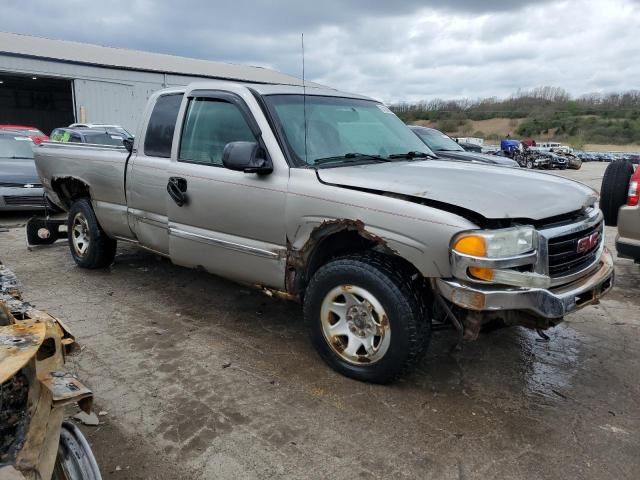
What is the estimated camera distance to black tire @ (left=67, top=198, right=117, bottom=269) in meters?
5.56

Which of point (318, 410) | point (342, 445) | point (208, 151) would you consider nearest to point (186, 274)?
point (208, 151)

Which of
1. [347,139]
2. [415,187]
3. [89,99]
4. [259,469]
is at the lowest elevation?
[259,469]

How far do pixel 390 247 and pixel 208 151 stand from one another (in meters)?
1.88

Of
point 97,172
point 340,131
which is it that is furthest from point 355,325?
point 97,172

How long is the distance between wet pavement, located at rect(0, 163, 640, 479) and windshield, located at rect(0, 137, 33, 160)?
654 cm

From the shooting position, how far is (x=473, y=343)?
160 inches

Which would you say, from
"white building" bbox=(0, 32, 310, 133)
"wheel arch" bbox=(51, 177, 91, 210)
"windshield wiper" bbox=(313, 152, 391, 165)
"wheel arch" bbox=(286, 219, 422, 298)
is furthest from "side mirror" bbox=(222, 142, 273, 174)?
"white building" bbox=(0, 32, 310, 133)

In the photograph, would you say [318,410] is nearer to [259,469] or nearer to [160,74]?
[259,469]

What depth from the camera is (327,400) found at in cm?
315

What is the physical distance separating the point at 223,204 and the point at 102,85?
2355 centimetres

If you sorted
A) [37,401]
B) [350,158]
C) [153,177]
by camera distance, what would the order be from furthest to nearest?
[153,177], [350,158], [37,401]

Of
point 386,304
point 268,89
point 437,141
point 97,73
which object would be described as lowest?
point 386,304

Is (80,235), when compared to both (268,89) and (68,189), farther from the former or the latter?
(268,89)

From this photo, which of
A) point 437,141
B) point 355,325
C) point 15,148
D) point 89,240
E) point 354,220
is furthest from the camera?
point 437,141
